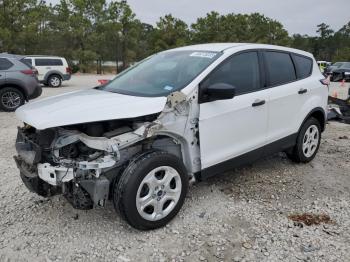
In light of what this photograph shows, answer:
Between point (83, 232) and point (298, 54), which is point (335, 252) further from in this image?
point (298, 54)

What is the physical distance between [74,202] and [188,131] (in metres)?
1.26

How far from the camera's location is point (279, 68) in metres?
4.91

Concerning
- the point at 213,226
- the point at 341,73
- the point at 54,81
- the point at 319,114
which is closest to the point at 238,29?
the point at 341,73

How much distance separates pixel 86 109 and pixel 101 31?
3903 cm

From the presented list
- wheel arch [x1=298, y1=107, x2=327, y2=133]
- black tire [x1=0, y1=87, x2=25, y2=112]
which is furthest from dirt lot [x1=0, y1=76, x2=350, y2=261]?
black tire [x1=0, y1=87, x2=25, y2=112]

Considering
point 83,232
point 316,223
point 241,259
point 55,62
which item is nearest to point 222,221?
point 241,259

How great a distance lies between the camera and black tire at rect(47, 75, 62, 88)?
19.3 m

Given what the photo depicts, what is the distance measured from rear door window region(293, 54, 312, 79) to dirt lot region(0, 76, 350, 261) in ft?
4.64

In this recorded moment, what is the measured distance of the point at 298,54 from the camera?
5414mm

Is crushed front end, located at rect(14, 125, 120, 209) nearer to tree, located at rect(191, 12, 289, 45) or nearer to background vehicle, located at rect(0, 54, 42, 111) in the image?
background vehicle, located at rect(0, 54, 42, 111)

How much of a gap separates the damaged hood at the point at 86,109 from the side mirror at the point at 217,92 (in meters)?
0.45

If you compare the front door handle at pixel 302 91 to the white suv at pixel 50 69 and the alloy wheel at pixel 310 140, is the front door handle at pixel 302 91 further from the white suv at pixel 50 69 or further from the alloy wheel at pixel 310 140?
the white suv at pixel 50 69

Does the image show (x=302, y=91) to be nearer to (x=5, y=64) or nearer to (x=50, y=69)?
(x=5, y=64)

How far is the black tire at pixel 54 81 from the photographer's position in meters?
19.3
